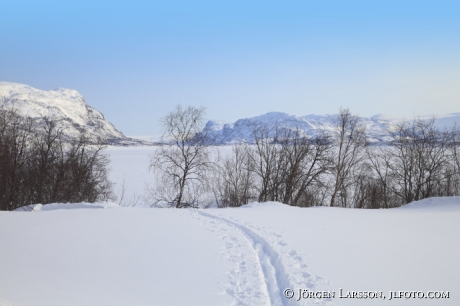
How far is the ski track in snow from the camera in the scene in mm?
4188

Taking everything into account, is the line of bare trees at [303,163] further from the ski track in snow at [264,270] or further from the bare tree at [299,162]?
the ski track in snow at [264,270]

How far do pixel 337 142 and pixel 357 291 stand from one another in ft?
53.5

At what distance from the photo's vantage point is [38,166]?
20469 mm

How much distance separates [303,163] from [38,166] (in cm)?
2121

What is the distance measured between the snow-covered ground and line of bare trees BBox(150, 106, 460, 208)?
9708 millimetres

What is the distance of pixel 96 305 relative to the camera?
12.3 ft

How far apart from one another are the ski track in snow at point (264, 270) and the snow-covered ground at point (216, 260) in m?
0.02

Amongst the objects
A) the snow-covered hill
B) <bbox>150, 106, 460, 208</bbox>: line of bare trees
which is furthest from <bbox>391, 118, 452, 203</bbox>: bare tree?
the snow-covered hill

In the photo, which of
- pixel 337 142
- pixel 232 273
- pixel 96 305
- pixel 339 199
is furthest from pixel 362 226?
pixel 339 199

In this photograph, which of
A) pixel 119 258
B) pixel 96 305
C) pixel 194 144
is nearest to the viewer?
pixel 96 305

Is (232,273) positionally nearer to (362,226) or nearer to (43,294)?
(43,294)

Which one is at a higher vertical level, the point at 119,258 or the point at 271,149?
the point at 271,149

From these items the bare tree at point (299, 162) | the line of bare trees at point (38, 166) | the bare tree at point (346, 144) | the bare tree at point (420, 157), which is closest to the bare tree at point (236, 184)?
the bare tree at point (299, 162)

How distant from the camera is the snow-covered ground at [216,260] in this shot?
4152mm
